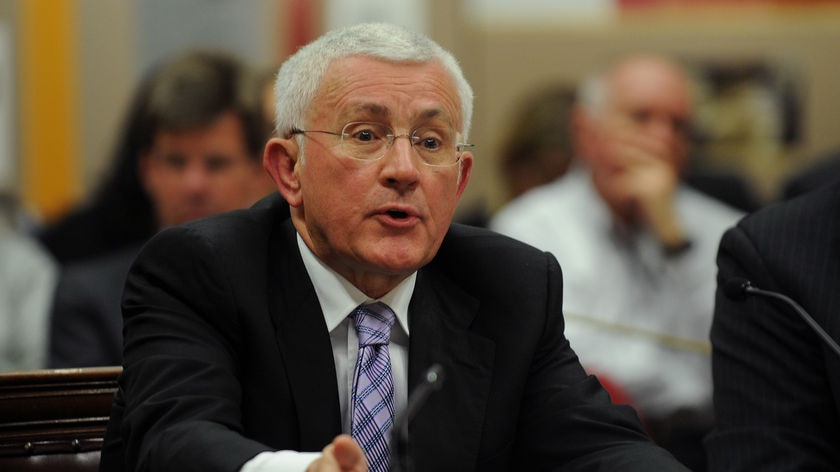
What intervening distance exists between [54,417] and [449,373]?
643 millimetres

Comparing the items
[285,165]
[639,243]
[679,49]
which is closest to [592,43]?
[679,49]

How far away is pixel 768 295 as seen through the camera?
2182mm

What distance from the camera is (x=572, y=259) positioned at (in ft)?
A: 13.7

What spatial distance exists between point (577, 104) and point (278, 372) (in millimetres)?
3160

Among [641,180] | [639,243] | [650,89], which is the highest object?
[650,89]

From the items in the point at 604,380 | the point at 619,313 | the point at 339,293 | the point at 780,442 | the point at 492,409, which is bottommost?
the point at 619,313

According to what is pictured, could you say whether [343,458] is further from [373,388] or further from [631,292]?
[631,292]

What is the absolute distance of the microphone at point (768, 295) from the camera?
2117mm

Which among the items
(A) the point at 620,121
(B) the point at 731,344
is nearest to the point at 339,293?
(B) the point at 731,344

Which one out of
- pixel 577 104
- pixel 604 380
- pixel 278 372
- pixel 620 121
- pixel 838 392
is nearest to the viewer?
pixel 278 372

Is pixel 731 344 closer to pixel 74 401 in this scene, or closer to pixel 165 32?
pixel 74 401

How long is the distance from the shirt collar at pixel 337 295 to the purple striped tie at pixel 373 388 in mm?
17

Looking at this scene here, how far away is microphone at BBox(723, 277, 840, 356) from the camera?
2117 mm

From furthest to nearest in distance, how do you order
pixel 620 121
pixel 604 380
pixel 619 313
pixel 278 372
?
pixel 620 121 → pixel 619 313 → pixel 604 380 → pixel 278 372
